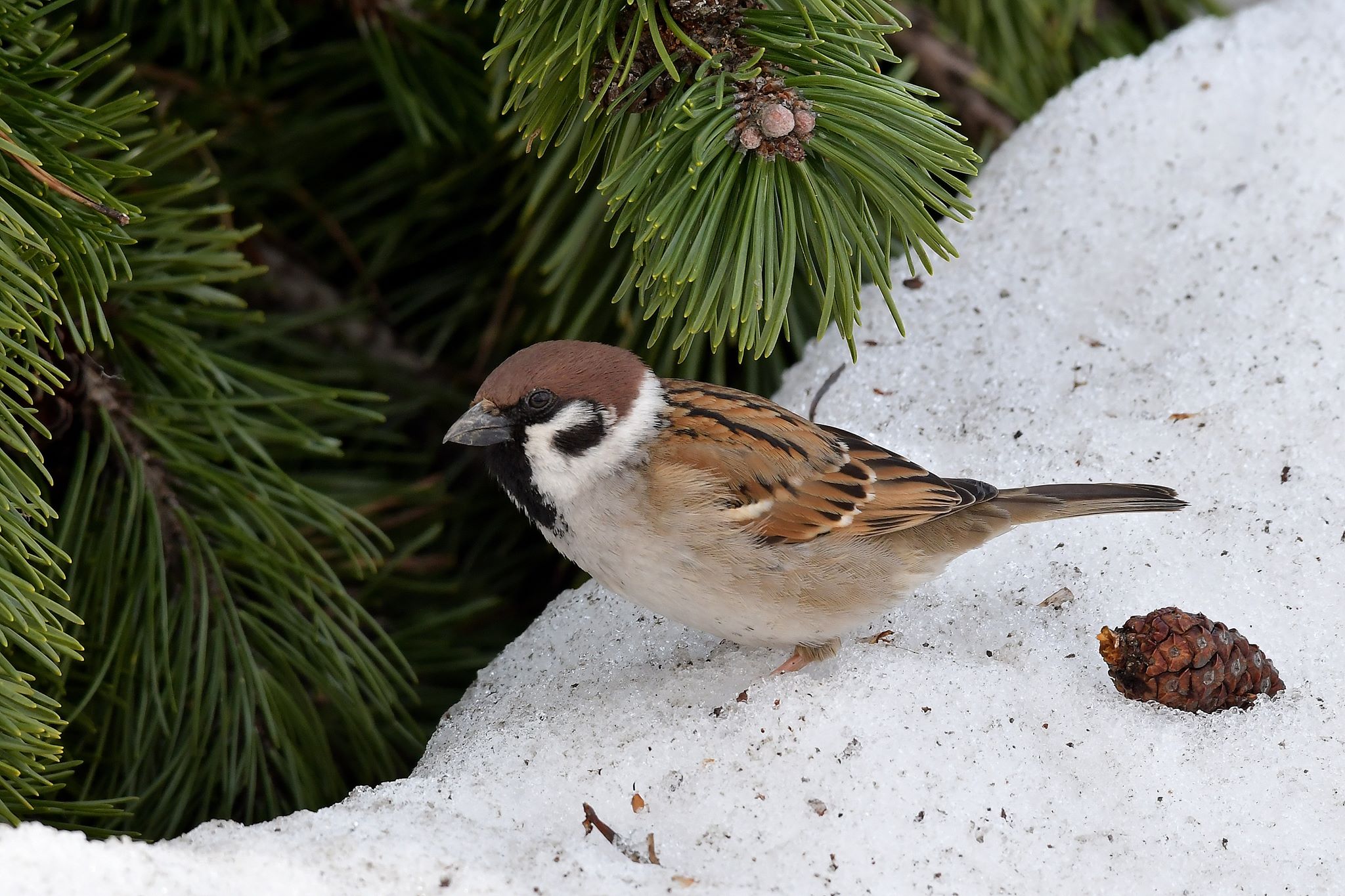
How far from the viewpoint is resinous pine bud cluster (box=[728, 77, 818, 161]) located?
5.23ft

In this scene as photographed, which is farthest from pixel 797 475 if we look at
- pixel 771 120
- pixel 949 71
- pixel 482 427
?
pixel 949 71

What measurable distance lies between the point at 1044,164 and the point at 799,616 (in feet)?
4.40

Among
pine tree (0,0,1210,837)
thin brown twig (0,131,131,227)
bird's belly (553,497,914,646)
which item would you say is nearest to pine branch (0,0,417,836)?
pine tree (0,0,1210,837)

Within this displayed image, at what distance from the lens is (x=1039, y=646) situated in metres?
1.88

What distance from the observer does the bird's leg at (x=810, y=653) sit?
6.40 ft

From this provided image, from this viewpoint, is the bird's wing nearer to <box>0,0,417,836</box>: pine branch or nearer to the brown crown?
→ the brown crown

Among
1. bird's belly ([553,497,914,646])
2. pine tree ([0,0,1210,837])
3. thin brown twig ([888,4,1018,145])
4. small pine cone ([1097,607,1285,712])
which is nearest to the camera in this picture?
pine tree ([0,0,1210,837])

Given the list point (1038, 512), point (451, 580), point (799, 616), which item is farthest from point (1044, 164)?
point (451, 580)

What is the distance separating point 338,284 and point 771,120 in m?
1.57

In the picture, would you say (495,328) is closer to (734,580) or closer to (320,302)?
(320,302)

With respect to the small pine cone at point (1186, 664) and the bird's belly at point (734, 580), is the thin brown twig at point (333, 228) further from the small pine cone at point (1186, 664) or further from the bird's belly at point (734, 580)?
the small pine cone at point (1186, 664)

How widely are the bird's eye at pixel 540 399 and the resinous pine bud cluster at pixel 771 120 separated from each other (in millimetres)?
531

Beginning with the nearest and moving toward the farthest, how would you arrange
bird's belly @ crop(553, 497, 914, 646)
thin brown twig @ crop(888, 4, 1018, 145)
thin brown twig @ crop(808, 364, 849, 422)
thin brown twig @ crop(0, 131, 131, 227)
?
thin brown twig @ crop(0, 131, 131, 227), bird's belly @ crop(553, 497, 914, 646), thin brown twig @ crop(808, 364, 849, 422), thin brown twig @ crop(888, 4, 1018, 145)

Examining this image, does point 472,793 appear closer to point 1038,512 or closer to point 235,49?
point 1038,512
